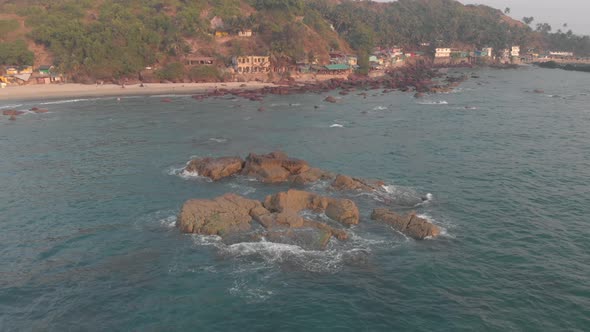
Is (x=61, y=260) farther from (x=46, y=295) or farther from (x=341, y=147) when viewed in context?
(x=341, y=147)

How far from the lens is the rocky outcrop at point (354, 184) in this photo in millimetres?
36719

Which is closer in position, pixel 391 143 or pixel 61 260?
pixel 61 260

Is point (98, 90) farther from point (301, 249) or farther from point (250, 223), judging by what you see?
point (301, 249)

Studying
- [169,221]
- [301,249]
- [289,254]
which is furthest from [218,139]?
[289,254]

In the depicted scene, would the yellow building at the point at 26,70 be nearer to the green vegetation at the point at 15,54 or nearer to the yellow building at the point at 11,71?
the yellow building at the point at 11,71

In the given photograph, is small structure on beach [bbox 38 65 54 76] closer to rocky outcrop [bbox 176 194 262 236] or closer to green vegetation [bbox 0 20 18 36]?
green vegetation [bbox 0 20 18 36]

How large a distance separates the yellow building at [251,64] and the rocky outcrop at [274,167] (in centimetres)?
8372

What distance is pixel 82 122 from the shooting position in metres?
68.0

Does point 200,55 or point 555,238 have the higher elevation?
point 200,55

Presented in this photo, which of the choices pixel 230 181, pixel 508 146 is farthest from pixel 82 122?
pixel 508 146

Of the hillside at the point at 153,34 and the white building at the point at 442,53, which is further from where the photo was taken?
the white building at the point at 442,53

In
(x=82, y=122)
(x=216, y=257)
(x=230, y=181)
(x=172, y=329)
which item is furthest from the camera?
(x=82, y=122)

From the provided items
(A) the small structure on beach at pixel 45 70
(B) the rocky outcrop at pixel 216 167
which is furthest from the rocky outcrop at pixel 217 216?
(A) the small structure on beach at pixel 45 70

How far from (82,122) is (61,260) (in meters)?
48.5
